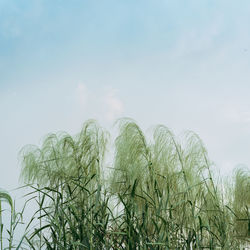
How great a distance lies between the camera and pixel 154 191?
114 inches

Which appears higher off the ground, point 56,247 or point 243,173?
point 243,173

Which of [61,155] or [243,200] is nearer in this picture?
[61,155]

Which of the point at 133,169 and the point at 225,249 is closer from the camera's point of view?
the point at 133,169

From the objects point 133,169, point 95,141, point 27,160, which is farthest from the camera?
point 27,160

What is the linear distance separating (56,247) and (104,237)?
0.43 metres

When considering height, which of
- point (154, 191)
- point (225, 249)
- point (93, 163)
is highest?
point (93, 163)

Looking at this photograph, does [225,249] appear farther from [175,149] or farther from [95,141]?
[95,141]

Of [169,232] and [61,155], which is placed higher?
[61,155]

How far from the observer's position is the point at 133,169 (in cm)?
276

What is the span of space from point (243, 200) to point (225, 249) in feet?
5.90

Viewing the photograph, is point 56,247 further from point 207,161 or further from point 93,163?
point 207,161

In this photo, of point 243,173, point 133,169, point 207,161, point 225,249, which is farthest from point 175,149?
point 243,173

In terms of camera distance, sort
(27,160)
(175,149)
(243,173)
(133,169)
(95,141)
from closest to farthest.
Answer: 1. (133,169)
2. (95,141)
3. (175,149)
4. (27,160)
5. (243,173)

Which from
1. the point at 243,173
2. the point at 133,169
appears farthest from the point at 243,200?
the point at 133,169
